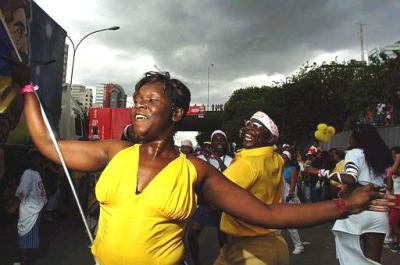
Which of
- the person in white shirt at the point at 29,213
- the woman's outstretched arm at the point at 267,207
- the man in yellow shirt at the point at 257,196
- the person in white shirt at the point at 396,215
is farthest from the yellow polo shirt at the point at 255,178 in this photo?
the person in white shirt at the point at 396,215

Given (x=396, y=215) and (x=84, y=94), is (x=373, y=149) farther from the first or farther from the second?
(x=84, y=94)

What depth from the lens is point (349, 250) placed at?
5102mm

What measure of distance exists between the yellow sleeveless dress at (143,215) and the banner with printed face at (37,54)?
11.0 feet

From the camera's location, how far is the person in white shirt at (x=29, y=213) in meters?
6.75

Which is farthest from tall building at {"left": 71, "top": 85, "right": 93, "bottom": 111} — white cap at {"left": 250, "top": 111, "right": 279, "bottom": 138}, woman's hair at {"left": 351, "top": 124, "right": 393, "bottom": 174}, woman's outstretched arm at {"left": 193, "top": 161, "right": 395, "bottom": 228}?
woman's outstretched arm at {"left": 193, "top": 161, "right": 395, "bottom": 228}

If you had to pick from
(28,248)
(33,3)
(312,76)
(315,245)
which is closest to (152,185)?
(28,248)

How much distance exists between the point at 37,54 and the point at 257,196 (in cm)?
469

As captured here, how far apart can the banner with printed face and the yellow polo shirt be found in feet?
9.12

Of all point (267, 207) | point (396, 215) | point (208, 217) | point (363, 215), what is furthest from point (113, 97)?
point (267, 207)

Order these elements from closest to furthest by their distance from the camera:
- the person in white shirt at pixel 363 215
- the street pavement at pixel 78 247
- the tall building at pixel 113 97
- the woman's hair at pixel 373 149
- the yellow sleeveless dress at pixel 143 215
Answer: the yellow sleeveless dress at pixel 143 215
the person in white shirt at pixel 363 215
the woman's hair at pixel 373 149
the street pavement at pixel 78 247
the tall building at pixel 113 97

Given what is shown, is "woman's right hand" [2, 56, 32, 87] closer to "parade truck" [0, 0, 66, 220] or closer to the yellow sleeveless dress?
the yellow sleeveless dress

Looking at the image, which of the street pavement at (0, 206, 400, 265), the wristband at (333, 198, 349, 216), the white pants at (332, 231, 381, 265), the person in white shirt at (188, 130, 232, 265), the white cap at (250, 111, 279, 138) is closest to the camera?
the wristband at (333, 198, 349, 216)

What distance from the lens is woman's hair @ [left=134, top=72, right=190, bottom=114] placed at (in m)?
2.38

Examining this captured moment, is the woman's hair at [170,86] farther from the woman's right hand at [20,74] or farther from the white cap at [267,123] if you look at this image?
the white cap at [267,123]
